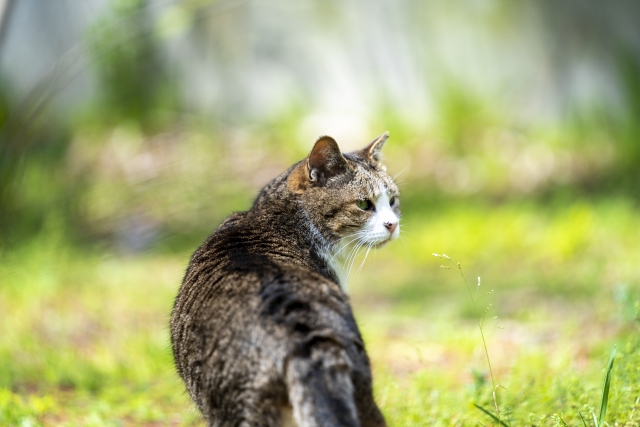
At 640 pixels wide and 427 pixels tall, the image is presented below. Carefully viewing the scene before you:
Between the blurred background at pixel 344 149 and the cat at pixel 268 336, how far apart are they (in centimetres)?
94

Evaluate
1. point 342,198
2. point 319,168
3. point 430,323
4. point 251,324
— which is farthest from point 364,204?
point 430,323

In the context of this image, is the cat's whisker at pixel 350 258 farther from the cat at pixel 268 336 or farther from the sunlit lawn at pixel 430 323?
the sunlit lawn at pixel 430 323

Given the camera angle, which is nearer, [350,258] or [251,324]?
[251,324]

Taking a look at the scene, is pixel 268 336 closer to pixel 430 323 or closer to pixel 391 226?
pixel 391 226

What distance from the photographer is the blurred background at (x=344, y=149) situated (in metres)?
3.91

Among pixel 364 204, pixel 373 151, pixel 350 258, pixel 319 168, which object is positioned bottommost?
pixel 350 258

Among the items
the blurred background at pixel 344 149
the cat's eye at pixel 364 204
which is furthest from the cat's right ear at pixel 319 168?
the blurred background at pixel 344 149

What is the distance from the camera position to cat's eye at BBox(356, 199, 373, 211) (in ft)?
9.50

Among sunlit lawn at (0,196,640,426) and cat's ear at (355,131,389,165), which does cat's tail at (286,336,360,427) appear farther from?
cat's ear at (355,131,389,165)

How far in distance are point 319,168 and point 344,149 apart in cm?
493

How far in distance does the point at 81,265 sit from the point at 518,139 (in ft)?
15.6

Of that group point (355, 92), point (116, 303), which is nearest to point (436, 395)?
point (116, 303)

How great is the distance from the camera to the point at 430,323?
A: 4.71 m

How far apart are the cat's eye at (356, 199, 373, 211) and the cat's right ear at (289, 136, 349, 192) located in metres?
0.14
